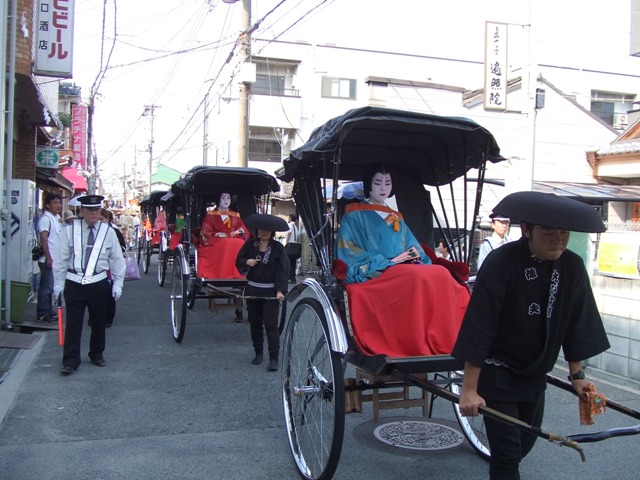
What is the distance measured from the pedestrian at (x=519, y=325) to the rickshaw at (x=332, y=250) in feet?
0.83

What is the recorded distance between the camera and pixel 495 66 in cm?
1116

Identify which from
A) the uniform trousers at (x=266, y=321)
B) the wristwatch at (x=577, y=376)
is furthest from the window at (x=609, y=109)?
the wristwatch at (x=577, y=376)

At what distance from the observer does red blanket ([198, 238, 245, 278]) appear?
27.2ft

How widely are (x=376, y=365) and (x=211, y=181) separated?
657 centimetres

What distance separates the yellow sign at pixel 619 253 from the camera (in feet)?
20.4

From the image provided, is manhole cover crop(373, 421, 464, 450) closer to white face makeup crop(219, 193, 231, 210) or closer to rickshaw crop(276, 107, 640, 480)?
rickshaw crop(276, 107, 640, 480)

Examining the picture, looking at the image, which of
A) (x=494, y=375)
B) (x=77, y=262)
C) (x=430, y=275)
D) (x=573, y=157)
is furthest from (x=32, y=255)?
(x=573, y=157)

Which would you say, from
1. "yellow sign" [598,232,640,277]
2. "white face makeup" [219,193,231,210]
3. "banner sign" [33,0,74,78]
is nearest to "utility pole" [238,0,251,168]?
"white face makeup" [219,193,231,210]

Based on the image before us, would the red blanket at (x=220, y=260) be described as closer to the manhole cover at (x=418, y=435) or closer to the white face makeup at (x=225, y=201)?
the white face makeup at (x=225, y=201)

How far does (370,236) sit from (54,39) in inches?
285

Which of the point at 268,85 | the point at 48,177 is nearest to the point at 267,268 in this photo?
the point at 48,177

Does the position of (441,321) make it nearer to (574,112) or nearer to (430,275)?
(430,275)

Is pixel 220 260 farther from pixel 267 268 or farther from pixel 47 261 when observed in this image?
pixel 47 261

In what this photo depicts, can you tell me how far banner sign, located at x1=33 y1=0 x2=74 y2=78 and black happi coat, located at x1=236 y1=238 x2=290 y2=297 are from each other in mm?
4787
